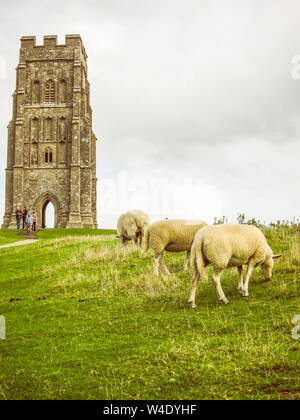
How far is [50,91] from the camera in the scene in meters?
59.0

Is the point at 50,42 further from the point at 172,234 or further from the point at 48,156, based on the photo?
the point at 172,234

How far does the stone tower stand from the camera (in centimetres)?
5591

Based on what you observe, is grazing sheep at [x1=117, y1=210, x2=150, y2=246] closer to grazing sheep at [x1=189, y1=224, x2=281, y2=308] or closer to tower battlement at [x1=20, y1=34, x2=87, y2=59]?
grazing sheep at [x1=189, y1=224, x2=281, y2=308]

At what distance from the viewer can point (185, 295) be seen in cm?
915

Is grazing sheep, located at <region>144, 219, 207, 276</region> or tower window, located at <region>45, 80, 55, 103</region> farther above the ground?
tower window, located at <region>45, 80, 55, 103</region>

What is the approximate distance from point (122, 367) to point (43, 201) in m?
53.0

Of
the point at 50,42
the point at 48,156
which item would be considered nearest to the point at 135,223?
the point at 48,156

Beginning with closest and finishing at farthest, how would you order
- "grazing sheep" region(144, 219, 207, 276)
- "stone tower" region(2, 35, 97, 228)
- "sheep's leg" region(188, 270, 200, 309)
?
1. "sheep's leg" region(188, 270, 200, 309)
2. "grazing sheep" region(144, 219, 207, 276)
3. "stone tower" region(2, 35, 97, 228)

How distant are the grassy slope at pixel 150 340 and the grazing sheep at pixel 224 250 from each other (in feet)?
1.86

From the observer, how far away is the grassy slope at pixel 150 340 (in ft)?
15.9

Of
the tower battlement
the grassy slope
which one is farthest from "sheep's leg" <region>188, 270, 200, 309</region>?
the tower battlement

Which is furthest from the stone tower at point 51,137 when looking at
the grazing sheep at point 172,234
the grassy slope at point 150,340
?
the grassy slope at point 150,340

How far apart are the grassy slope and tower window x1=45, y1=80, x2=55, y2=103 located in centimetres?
5108

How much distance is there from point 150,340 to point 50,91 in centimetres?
5714
